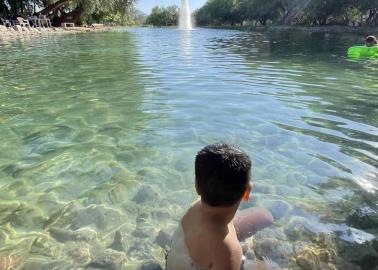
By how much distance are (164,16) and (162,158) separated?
158m

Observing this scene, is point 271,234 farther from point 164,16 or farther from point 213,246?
point 164,16

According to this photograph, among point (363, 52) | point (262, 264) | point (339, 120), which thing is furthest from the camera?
point (363, 52)

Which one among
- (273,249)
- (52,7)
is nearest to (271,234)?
(273,249)

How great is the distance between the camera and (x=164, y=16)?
155 metres

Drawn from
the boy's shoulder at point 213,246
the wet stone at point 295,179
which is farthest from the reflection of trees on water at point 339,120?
the boy's shoulder at point 213,246

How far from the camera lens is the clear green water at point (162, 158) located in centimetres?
367

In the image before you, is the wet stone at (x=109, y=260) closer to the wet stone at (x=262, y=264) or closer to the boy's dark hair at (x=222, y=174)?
the wet stone at (x=262, y=264)

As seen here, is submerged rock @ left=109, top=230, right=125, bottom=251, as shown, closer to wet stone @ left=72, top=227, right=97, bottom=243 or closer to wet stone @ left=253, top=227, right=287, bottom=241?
wet stone @ left=72, top=227, right=97, bottom=243

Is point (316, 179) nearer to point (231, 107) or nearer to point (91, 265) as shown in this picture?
point (91, 265)

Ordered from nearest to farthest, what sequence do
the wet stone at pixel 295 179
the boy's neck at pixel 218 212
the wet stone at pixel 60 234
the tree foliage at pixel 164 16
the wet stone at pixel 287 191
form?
1. the boy's neck at pixel 218 212
2. the wet stone at pixel 60 234
3. the wet stone at pixel 287 191
4. the wet stone at pixel 295 179
5. the tree foliage at pixel 164 16

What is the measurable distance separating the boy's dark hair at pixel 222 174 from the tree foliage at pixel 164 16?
155931mm

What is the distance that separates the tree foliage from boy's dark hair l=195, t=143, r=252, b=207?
156 metres

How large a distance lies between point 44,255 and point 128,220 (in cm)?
87

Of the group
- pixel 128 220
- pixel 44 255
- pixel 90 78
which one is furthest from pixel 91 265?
pixel 90 78
